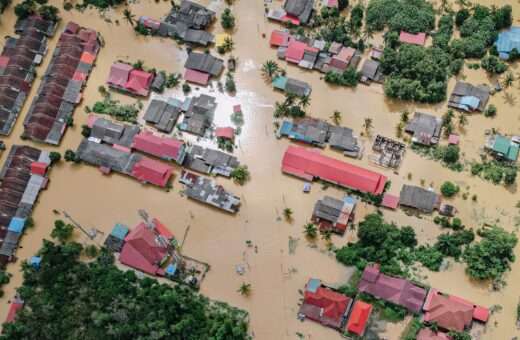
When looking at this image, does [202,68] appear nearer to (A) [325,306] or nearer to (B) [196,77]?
(B) [196,77]

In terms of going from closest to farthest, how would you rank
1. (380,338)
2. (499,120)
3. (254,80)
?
(380,338) < (499,120) < (254,80)

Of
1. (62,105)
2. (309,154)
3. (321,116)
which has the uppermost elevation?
(321,116)

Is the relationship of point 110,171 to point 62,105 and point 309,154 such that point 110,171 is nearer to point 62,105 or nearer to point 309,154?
point 62,105

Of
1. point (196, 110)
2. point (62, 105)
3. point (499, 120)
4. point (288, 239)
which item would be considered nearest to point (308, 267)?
point (288, 239)

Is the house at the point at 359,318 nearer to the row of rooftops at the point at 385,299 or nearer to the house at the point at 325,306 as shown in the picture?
the row of rooftops at the point at 385,299

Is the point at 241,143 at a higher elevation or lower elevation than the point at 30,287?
higher

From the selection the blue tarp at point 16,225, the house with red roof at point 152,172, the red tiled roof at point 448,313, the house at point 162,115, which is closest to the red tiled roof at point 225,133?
the house at point 162,115

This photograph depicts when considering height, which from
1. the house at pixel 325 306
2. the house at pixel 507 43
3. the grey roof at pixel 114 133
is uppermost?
the house at pixel 507 43

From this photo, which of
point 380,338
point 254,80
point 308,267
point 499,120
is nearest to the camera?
point 380,338

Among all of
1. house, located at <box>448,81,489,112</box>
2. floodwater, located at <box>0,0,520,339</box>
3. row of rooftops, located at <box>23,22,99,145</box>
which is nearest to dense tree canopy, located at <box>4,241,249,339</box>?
floodwater, located at <box>0,0,520,339</box>
